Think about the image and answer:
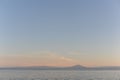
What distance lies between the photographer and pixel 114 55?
376 centimetres

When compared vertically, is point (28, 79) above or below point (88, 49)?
below

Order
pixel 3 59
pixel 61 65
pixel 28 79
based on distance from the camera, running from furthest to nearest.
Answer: pixel 28 79 < pixel 61 65 < pixel 3 59

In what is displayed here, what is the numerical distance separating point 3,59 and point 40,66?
1.46 ft

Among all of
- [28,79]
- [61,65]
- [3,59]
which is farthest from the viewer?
[28,79]

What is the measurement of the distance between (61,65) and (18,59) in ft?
1.76

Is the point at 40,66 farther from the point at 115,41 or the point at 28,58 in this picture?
the point at 115,41

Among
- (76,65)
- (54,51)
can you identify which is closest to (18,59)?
(54,51)

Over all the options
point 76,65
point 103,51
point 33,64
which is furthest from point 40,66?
point 103,51

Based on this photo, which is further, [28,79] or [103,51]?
[28,79]

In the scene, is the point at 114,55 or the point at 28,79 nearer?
the point at 114,55

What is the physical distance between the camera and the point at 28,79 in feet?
14.3

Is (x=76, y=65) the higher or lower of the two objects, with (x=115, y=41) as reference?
lower

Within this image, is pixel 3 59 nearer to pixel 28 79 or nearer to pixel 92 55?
pixel 28 79

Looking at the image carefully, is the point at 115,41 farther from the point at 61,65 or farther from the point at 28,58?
the point at 28,58
